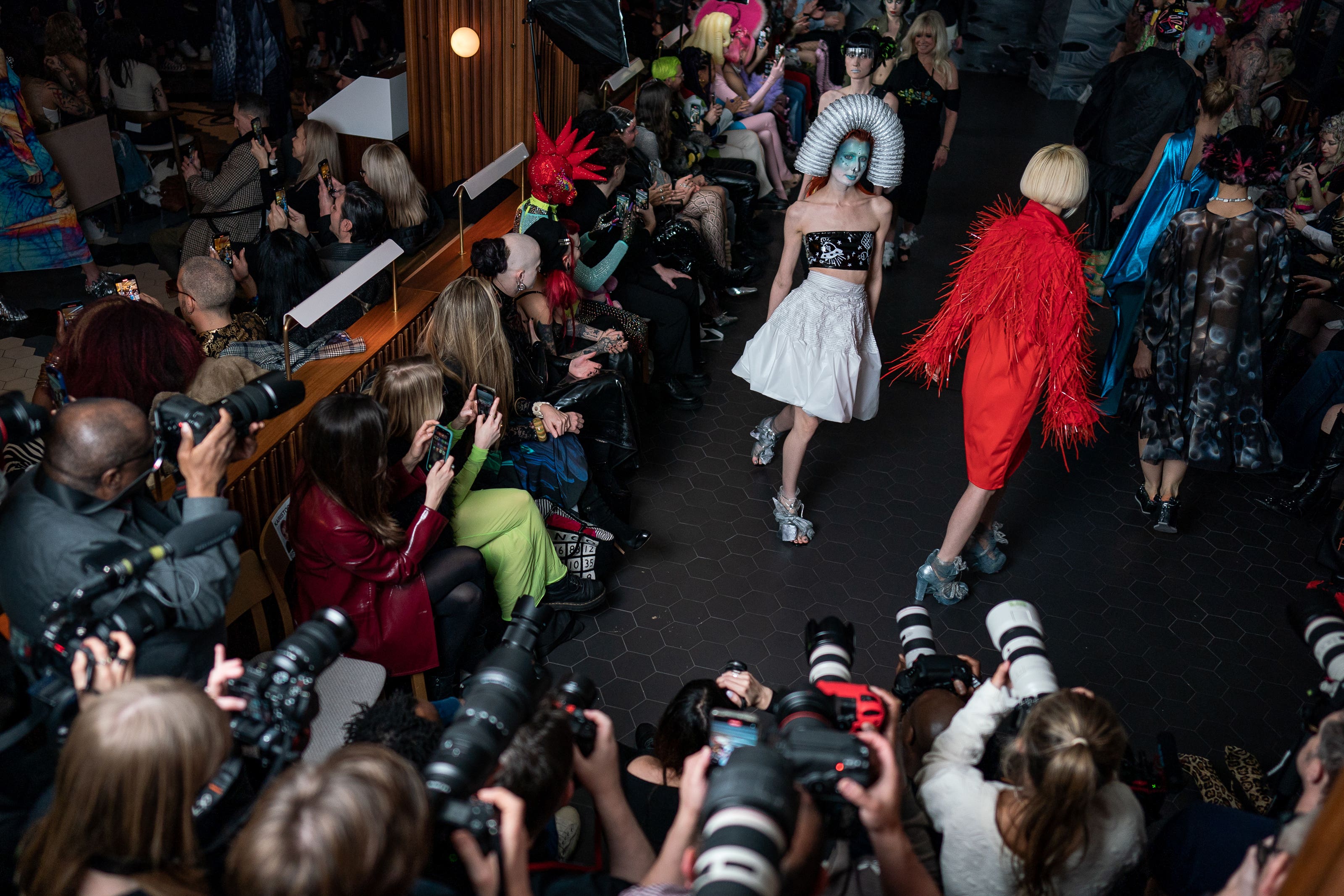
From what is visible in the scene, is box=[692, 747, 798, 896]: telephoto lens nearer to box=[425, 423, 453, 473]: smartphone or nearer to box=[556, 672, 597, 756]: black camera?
box=[556, 672, 597, 756]: black camera

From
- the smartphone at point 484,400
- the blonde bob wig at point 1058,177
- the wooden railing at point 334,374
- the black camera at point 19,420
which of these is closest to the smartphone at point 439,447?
the smartphone at point 484,400

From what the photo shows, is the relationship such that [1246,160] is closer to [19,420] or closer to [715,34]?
[19,420]

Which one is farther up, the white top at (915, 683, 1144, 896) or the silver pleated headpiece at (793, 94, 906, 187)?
the silver pleated headpiece at (793, 94, 906, 187)

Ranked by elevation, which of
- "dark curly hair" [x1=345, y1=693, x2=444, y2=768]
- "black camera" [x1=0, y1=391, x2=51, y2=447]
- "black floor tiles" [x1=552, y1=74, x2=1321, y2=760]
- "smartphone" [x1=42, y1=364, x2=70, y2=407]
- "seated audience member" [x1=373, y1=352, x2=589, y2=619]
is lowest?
"black floor tiles" [x1=552, y1=74, x2=1321, y2=760]

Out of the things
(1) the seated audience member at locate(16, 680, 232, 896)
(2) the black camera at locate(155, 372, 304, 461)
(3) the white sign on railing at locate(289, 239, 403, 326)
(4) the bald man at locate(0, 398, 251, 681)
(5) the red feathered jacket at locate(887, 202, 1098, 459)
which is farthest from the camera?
(5) the red feathered jacket at locate(887, 202, 1098, 459)

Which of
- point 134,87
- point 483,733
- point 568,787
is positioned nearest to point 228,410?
point 483,733

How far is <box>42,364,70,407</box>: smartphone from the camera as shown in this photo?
8.45 ft

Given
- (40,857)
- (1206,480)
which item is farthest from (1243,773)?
(40,857)

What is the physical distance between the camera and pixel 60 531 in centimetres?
187

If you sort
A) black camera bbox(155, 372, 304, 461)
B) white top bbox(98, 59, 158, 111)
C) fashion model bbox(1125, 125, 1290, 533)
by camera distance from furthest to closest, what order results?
white top bbox(98, 59, 158, 111) < fashion model bbox(1125, 125, 1290, 533) < black camera bbox(155, 372, 304, 461)

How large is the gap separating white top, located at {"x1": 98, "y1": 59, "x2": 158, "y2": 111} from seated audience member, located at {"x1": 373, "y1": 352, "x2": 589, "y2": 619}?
4358 mm

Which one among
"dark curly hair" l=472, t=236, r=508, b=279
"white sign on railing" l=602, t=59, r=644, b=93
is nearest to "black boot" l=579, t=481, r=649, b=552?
"dark curly hair" l=472, t=236, r=508, b=279

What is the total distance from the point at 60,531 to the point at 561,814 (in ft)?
4.14

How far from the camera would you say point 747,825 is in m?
1.37
